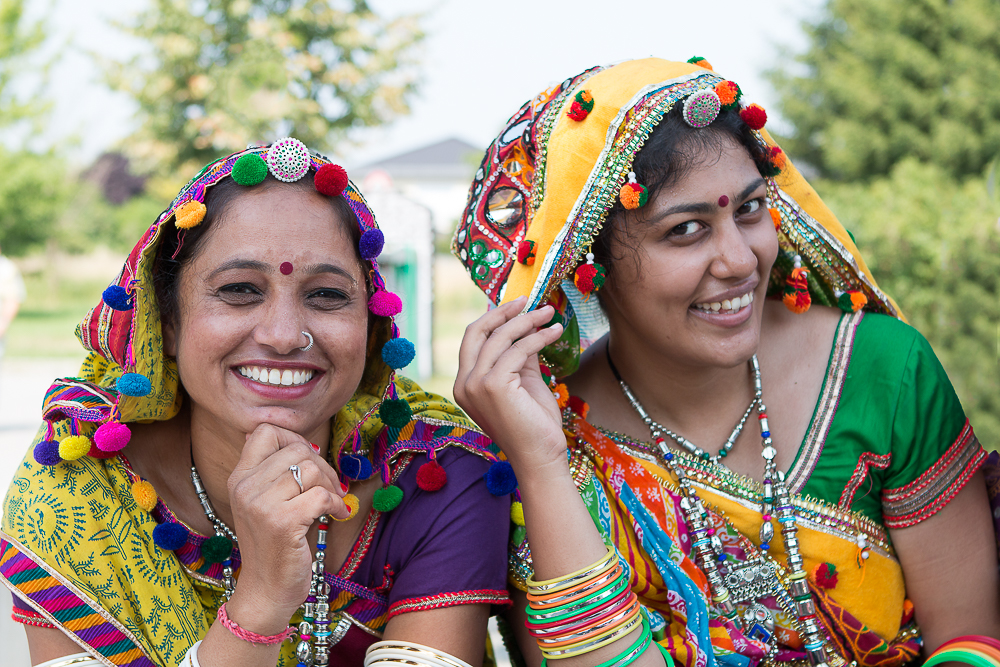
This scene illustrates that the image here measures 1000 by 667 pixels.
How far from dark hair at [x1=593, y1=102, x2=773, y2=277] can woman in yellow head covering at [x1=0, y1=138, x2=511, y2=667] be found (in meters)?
0.61

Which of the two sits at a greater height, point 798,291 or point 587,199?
point 587,199

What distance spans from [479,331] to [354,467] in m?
0.46

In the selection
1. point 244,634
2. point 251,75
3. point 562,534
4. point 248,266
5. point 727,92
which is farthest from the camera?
point 251,75

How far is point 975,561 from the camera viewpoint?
212cm

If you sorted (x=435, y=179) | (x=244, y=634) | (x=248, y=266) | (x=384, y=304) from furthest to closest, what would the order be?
(x=435, y=179), (x=384, y=304), (x=248, y=266), (x=244, y=634)

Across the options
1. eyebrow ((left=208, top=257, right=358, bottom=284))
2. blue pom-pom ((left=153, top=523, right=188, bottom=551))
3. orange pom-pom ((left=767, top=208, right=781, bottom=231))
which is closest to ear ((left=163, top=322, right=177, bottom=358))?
eyebrow ((left=208, top=257, right=358, bottom=284))

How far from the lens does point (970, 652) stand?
198 cm

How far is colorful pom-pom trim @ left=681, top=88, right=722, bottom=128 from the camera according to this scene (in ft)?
6.88

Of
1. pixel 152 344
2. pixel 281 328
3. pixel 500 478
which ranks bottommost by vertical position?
pixel 500 478

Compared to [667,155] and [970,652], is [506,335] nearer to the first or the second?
[667,155]

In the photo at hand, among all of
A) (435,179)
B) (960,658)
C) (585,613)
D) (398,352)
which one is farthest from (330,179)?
(435,179)

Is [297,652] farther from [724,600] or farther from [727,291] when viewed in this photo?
[727,291]

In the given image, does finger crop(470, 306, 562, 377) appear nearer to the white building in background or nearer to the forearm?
the forearm

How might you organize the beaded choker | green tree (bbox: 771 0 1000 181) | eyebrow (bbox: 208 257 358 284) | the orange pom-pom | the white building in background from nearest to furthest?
1. eyebrow (bbox: 208 257 358 284)
2. the beaded choker
3. the orange pom-pom
4. green tree (bbox: 771 0 1000 181)
5. the white building in background
